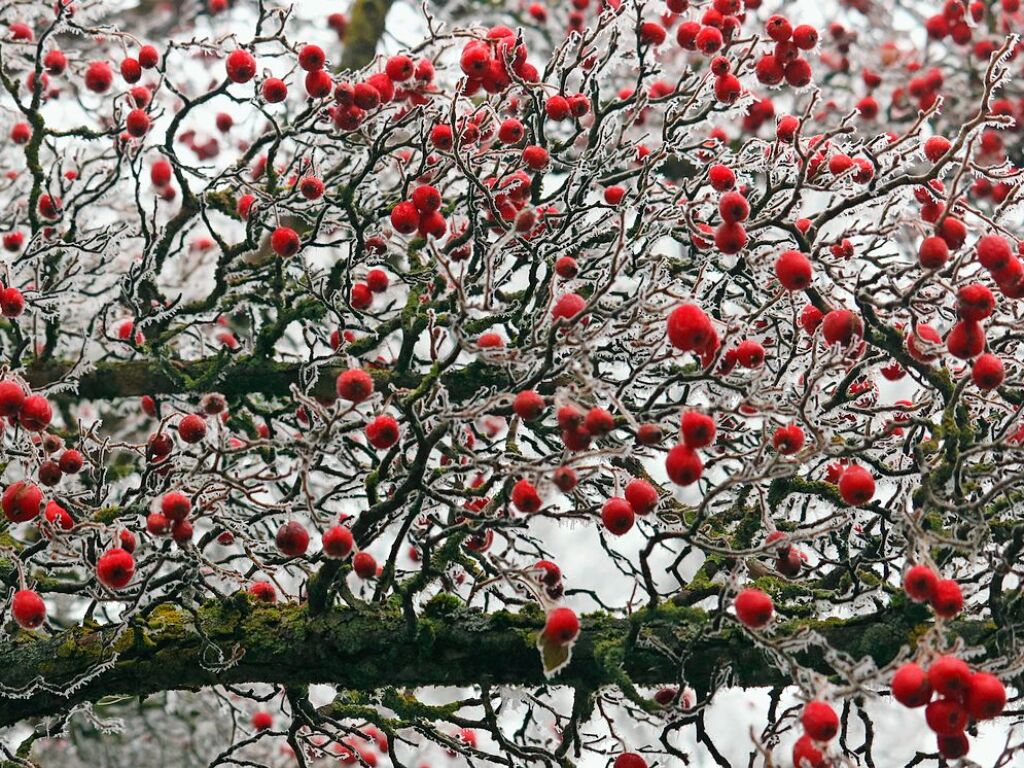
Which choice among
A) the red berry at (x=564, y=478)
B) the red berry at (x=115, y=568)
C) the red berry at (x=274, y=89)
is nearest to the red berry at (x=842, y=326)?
the red berry at (x=564, y=478)

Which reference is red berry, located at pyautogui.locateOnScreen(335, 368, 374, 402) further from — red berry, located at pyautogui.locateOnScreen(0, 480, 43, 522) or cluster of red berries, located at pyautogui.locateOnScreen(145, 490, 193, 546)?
red berry, located at pyautogui.locateOnScreen(0, 480, 43, 522)

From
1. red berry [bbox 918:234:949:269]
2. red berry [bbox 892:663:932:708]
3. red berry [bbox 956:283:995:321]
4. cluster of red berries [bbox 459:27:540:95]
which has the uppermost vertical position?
cluster of red berries [bbox 459:27:540:95]

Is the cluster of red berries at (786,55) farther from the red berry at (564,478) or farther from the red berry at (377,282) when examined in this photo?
the red berry at (564,478)

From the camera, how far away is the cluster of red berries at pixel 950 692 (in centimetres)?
198

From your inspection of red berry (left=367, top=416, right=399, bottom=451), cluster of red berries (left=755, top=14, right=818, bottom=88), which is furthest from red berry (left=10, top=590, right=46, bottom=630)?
cluster of red berries (left=755, top=14, right=818, bottom=88)

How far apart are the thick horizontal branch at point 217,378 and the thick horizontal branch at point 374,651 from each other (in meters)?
1.02

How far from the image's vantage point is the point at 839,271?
3.01 meters

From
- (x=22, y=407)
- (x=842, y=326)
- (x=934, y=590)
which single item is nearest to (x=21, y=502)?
(x=22, y=407)

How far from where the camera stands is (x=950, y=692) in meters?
2.01

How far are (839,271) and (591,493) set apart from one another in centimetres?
115

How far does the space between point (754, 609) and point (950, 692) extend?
41 cm

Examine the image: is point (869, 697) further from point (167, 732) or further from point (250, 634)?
point (167, 732)

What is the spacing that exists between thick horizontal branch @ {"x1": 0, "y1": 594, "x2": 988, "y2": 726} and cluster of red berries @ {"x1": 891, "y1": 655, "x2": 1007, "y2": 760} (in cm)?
52

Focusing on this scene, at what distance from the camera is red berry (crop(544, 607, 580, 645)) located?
2.32 m
